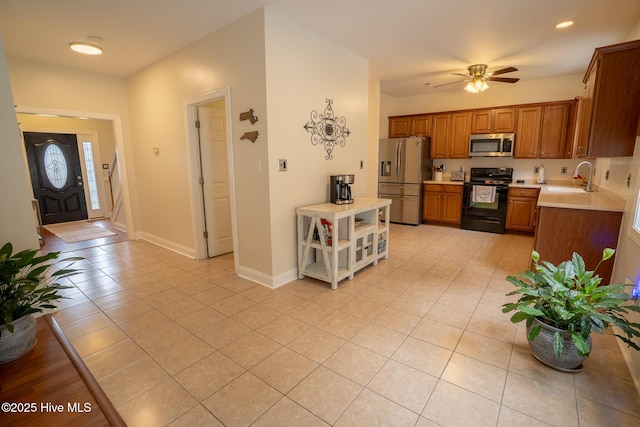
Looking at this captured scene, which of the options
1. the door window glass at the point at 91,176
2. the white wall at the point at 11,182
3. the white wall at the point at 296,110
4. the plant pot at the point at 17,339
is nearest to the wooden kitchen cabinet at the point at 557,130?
the white wall at the point at 296,110

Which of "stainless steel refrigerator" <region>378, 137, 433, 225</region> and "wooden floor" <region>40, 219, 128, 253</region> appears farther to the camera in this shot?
"stainless steel refrigerator" <region>378, 137, 433, 225</region>

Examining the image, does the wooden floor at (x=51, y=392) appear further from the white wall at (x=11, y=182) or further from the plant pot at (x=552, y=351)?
the plant pot at (x=552, y=351)

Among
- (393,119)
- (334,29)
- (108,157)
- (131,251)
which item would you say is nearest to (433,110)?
(393,119)

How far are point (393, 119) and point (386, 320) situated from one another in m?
5.16

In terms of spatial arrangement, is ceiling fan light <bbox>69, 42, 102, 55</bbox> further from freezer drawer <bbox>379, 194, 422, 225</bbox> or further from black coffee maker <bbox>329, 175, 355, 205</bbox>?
freezer drawer <bbox>379, 194, 422, 225</bbox>

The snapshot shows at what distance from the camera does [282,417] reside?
1.52 metres

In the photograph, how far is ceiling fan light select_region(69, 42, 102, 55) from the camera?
11.1ft

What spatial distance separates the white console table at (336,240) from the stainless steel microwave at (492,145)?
9.79 ft

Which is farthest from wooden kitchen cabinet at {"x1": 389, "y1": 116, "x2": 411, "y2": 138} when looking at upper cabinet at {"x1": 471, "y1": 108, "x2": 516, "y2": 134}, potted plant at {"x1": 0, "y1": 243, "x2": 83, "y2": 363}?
potted plant at {"x1": 0, "y1": 243, "x2": 83, "y2": 363}

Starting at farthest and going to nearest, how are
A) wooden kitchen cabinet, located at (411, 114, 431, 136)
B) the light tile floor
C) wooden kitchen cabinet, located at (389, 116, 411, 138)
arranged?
wooden kitchen cabinet, located at (389, 116, 411, 138) < wooden kitchen cabinet, located at (411, 114, 431, 136) < the light tile floor

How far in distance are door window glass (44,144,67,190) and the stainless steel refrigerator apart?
22.8 feet

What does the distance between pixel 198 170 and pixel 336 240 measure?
2160mm

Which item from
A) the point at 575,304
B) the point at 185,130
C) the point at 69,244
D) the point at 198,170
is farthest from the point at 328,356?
the point at 69,244

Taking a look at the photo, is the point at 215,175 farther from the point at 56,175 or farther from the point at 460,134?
the point at 56,175
